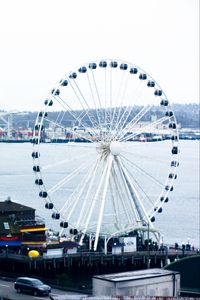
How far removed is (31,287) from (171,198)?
102ft

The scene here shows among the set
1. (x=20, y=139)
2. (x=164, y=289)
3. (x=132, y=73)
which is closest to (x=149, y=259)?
(x=132, y=73)

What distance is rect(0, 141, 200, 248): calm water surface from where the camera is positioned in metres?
36.9

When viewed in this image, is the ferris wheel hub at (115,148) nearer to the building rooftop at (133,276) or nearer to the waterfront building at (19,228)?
the waterfront building at (19,228)

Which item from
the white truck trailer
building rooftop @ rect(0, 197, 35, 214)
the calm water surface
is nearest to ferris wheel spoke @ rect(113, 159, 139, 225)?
building rooftop @ rect(0, 197, 35, 214)

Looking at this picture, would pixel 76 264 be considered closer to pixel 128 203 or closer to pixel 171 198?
pixel 128 203

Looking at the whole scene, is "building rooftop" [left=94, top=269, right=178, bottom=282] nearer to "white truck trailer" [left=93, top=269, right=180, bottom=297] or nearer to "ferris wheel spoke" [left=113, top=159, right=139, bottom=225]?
"white truck trailer" [left=93, top=269, right=180, bottom=297]

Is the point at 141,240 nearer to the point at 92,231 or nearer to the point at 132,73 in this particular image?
the point at 92,231

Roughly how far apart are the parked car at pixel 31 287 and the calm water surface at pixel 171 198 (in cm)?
1480

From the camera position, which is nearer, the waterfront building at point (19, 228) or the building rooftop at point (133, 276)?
the building rooftop at point (133, 276)

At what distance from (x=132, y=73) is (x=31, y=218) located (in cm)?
524

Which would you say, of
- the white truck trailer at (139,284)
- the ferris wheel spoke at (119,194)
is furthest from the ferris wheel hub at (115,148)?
the white truck trailer at (139,284)

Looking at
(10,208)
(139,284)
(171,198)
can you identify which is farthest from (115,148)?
(171,198)

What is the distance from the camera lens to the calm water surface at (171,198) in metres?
36.9

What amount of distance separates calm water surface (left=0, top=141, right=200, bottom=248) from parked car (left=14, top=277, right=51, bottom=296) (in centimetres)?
1480
